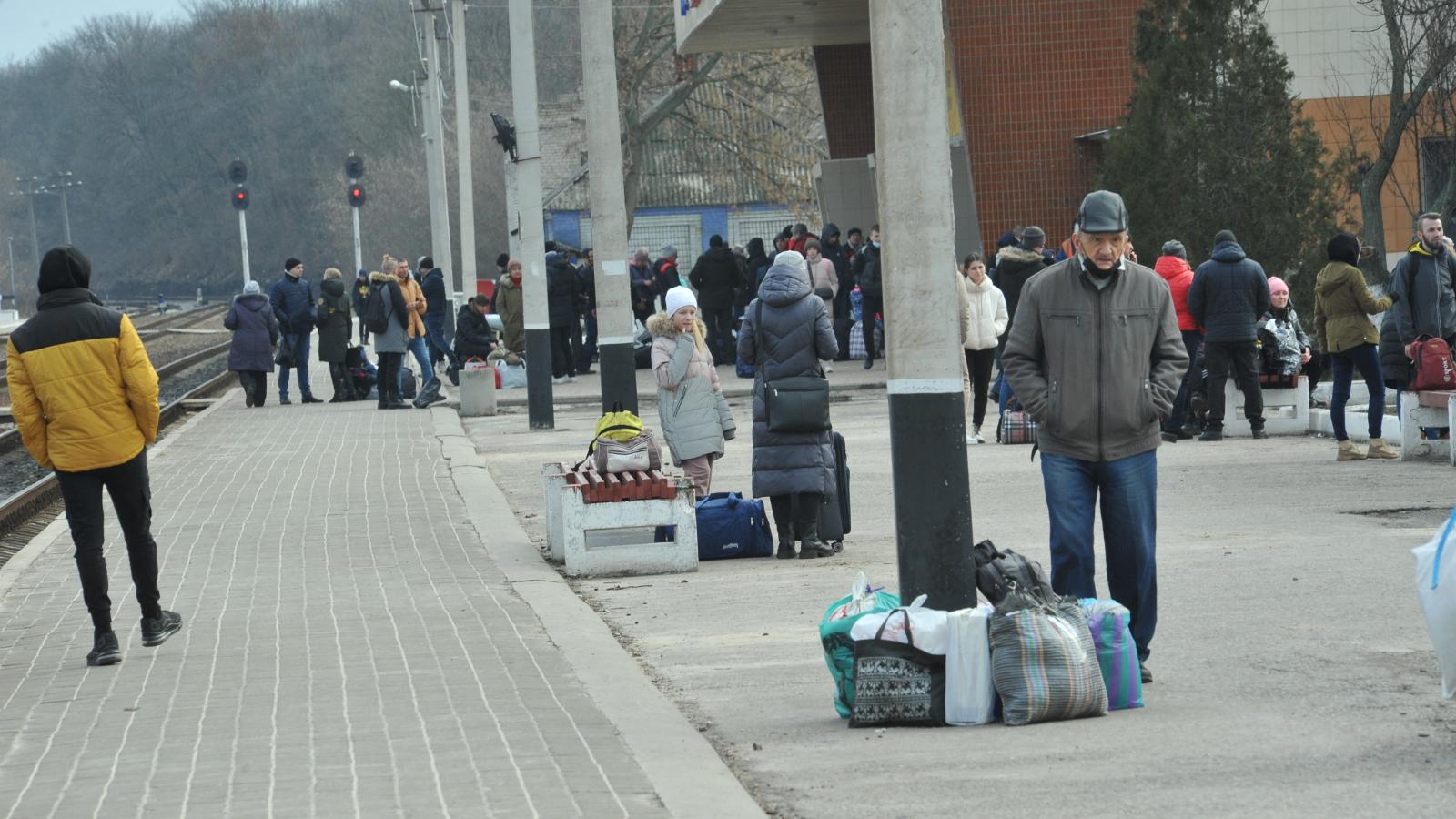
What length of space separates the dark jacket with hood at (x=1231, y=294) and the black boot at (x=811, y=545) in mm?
6322

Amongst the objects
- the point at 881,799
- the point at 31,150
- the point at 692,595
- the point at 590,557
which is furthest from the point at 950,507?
the point at 31,150

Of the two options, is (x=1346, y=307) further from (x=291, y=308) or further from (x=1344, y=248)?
(x=291, y=308)

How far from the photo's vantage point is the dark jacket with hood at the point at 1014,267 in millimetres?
19688

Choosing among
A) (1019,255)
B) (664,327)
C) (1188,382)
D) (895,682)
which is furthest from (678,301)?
(1019,255)

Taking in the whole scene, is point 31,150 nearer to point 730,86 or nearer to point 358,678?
point 730,86

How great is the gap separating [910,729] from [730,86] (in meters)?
39.1

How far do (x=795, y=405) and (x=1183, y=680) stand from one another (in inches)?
156

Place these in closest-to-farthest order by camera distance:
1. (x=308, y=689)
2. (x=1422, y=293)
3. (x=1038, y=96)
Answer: (x=308, y=689)
(x=1422, y=293)
(x=1038, y=96)

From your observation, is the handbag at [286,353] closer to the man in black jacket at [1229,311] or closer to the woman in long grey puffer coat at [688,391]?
the man in black jacket at [1229,311]

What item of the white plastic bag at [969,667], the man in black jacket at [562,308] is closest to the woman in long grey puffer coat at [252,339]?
the man in black jacket at [562,308]

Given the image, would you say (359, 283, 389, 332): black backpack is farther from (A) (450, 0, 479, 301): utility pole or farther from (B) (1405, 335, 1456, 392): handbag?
(B) (1405, 335, 1456, 392): handbag

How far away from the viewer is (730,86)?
148 ft

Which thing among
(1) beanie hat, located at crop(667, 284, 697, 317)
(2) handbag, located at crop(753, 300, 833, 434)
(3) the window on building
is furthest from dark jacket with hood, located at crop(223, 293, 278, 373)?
(3) the window on building

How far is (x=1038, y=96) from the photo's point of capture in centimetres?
2769
